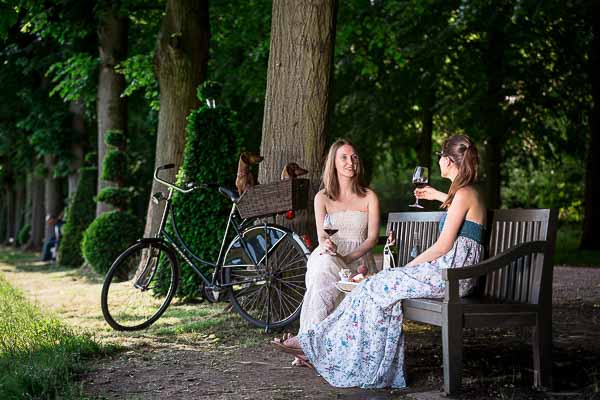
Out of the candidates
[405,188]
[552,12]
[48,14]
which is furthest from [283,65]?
[405,188]

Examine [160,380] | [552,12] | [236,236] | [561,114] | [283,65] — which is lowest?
[160,380]

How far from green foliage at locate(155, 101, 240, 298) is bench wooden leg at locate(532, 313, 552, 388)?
193 inches

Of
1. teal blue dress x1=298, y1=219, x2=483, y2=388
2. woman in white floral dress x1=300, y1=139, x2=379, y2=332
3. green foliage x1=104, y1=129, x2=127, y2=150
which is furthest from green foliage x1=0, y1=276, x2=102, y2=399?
green foliage x1=104, y1=129, x2=127, y2=150

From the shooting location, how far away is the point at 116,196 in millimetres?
15594

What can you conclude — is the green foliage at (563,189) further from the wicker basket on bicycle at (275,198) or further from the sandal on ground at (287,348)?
the sandal on ground at (287,348)

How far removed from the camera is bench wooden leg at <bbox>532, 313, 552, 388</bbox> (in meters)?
5.18

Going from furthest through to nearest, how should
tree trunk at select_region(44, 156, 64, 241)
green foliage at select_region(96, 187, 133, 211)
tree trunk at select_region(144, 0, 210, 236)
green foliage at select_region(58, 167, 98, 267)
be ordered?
tree trunk at select_region(44, 156, 64, 241) < green foliage at select_region(58, 167, 98, 267) < green foliage at select_region(96, 187, 133, 211) < tree trunk at select_region(144, 0, 210, 236)

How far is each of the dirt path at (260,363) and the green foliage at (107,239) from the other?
552 centimetres

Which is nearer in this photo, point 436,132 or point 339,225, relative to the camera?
point 339,225

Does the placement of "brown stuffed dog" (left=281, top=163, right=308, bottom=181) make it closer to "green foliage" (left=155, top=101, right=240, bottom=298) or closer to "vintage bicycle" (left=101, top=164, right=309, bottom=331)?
"vintage bicycle" (left=101, top=164, right=309, bottom=331)

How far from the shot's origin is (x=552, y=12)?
17.5 metres

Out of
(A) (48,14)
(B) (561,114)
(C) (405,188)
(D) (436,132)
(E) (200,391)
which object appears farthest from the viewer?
(C) (405,188)

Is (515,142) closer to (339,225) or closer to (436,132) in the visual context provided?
(436,132)

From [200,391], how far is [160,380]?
49 cm
